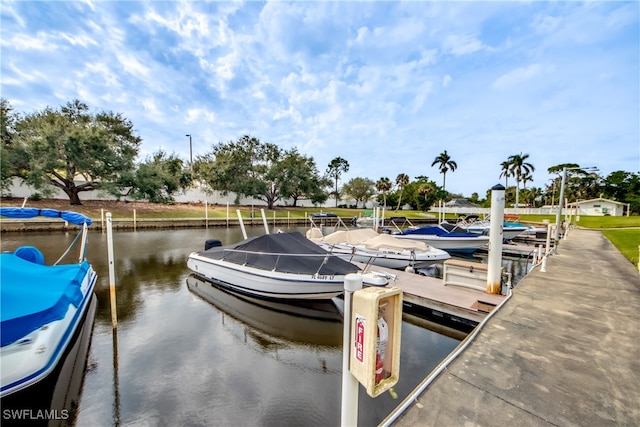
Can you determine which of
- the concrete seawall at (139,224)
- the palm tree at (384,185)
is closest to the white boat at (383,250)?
the concrete seawall at (139,224)

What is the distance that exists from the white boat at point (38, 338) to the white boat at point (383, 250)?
7361 millimetres

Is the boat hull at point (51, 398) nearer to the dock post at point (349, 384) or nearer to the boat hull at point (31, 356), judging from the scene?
the boat hull at point (31, 356)

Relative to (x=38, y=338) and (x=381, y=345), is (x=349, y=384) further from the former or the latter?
(x=38, y=338)

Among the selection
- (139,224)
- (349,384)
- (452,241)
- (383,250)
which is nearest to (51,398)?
(349,384)

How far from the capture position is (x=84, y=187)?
1046 inches

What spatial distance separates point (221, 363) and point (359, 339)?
14.1ft

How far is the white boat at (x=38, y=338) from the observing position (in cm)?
329

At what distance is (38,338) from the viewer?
11.9 ft

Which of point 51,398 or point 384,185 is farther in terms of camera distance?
point 384,185

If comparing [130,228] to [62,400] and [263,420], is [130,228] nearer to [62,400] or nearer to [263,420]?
[62,400]

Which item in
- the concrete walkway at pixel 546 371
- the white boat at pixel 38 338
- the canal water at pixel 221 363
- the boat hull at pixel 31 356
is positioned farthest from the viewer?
the canal water at pixel 221 363

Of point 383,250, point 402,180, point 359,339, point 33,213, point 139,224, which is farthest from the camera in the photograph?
point 402,180

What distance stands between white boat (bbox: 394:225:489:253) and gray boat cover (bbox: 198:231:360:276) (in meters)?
8.17

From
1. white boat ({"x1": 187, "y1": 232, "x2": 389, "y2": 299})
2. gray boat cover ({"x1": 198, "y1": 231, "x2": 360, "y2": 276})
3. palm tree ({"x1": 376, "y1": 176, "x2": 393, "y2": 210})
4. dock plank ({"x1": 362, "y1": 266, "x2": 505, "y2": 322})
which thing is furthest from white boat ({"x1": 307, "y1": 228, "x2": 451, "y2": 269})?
palm tree ({"x1": 376, "y1": 176, "x2": 393, "y2": 210})
